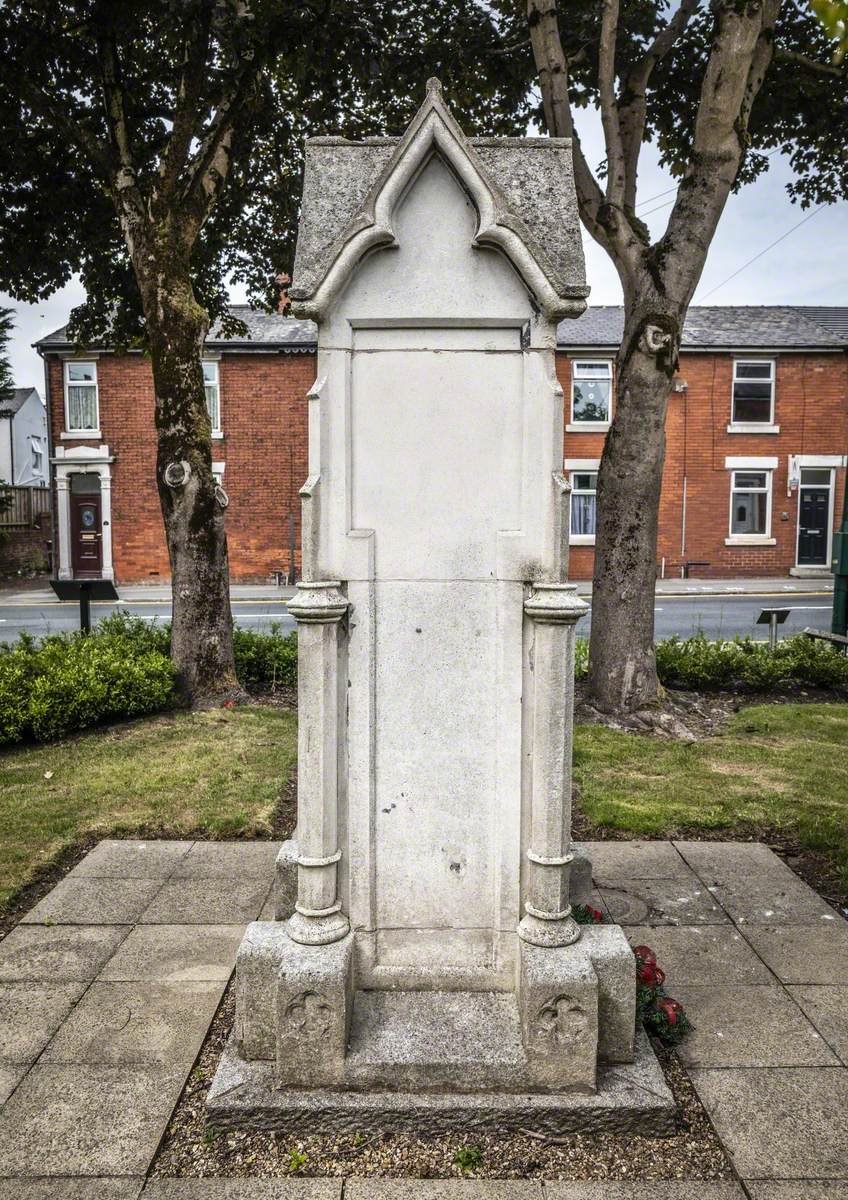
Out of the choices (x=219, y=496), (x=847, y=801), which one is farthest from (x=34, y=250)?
(x=847, y=801)

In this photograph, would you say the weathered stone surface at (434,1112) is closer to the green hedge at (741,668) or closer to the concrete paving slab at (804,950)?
the concrete paving slab at (804,950)

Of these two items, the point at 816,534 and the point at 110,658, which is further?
the point at 816,534

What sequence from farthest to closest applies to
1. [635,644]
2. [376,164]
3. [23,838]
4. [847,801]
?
[635,644] < [847,801] < [23,838] < [376,164]

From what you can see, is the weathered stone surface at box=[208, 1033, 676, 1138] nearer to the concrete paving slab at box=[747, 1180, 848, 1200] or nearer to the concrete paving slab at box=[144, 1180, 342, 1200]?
the concrete paving slab at box=[144, 1180, 342, 1200]

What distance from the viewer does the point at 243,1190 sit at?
2.76 metres

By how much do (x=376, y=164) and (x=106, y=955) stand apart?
12.7 ft

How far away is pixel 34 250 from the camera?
11.3 metres

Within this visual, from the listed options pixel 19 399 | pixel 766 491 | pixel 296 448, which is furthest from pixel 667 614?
pixel 19 399

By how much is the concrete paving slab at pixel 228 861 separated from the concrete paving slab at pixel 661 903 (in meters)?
2.10

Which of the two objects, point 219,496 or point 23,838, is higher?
point 219,496

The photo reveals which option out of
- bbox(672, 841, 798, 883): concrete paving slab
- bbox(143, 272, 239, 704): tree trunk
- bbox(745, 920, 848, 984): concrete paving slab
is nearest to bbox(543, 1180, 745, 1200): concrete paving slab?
bbox(745, 920, 848, 984): concrete paving slab

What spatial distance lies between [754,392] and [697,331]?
2.49 m

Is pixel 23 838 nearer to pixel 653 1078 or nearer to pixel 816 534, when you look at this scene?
pixel 653 1078

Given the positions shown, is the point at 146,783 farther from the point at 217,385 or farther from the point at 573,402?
the point at 573,402
